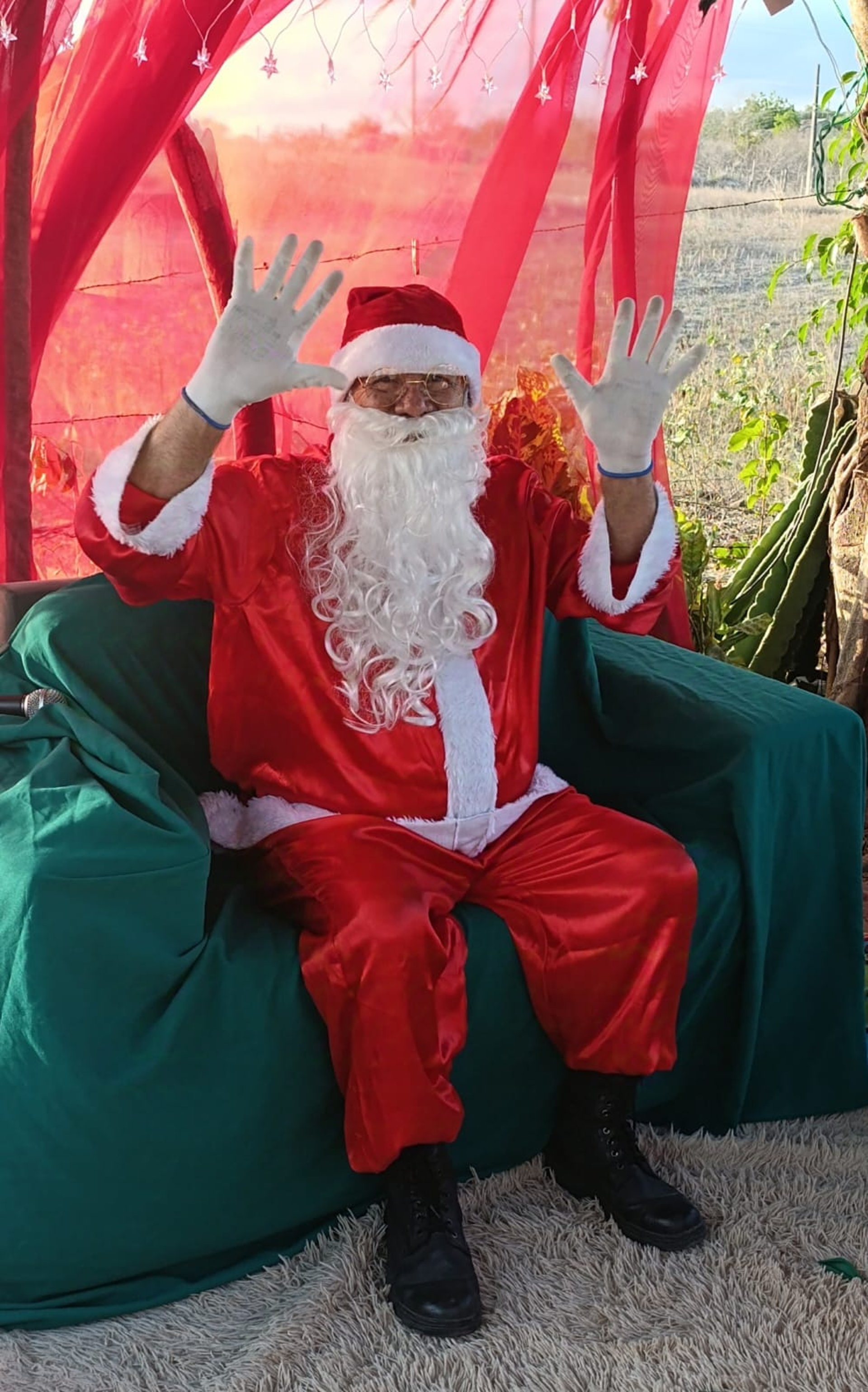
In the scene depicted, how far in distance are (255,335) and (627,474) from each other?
0.55 meters

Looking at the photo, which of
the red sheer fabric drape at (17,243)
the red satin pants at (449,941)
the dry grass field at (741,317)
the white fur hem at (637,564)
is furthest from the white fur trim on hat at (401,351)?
the dry grass field at (741,317)

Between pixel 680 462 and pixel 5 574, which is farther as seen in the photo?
pixel 680 462

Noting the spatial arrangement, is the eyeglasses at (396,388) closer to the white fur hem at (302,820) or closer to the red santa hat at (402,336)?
the red santa hat at (402,336)

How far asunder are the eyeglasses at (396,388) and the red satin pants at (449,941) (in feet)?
2.01

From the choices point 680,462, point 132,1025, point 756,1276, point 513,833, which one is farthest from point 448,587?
point 680,462

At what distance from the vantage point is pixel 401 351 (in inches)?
71.3

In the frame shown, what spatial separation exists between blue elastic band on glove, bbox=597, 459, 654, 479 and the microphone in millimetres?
811

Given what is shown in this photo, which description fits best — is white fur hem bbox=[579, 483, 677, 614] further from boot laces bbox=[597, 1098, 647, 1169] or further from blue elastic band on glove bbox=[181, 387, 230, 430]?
boot laces bbox=[597, 1098, 647, 1169]

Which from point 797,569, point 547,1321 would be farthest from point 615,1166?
point 797,569

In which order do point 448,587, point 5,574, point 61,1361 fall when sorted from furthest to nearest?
point 5,574
point 448,587
point 61,1361

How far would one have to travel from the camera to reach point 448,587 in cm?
183

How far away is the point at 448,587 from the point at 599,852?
17.2 inches

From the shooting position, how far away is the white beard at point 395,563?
1.78 m

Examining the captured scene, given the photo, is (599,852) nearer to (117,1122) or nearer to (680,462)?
(117,1122)
